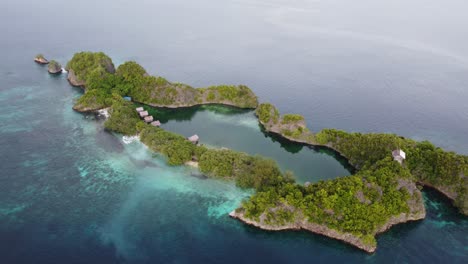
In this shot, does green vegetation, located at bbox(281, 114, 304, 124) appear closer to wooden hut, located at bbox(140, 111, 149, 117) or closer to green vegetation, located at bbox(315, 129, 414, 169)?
green vegetation, located at bbox(315, 129, 414, 169)

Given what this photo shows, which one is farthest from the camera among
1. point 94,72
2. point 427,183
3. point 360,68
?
point 360,68

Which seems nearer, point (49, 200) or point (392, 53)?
point (49, 200)

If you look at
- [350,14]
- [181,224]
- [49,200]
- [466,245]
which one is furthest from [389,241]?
[350,14]

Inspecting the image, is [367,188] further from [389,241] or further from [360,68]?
[360,68]

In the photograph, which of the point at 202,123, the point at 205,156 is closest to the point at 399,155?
the point at 205,156

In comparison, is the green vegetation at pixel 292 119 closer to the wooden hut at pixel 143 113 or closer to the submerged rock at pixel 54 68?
the wooden hut at pixel 143 113

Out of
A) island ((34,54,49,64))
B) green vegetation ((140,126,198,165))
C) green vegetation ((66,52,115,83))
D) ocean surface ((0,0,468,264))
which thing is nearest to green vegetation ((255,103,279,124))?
ocean surface ((0,0,468,264))

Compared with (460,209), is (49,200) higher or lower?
lower

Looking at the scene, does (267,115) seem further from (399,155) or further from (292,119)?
(399,155)
